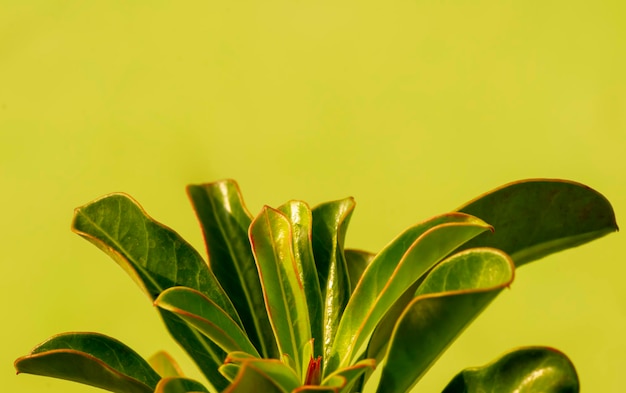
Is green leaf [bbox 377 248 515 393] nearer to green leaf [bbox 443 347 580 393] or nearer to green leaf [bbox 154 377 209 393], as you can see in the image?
green leaf [bbox 443 347 580 393]

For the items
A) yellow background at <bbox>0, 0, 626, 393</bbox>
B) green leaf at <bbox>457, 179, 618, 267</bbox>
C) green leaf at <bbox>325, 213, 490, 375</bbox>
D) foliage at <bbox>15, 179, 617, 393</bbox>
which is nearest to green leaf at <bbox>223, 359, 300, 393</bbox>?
foliage at <bbox>15, 179, 617, 393</bbox>

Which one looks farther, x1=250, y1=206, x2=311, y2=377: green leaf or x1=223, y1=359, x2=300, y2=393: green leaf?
x1=250, y1=206, x2=311, y2=377: green leaf

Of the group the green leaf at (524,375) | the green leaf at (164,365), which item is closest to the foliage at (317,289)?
the green leaf at (524,375)

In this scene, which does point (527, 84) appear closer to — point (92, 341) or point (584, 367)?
point (584, 367)

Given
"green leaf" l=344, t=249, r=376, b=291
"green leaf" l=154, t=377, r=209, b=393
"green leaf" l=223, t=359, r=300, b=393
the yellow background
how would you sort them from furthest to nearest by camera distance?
the yellow background, "green leaf" l=344, t=249, r=376, b=291, "green leaf" l=154, t=377, r=209, b=393, "green leaf" l=223, t=359, r=300, b=393

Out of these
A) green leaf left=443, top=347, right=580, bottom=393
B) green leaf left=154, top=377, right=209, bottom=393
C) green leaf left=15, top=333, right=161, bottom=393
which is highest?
green leaf left=15, top=333, right=161, bottom=393

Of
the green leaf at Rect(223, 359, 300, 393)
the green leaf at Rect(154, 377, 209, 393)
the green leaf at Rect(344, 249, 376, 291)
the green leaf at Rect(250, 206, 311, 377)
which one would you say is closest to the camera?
the green leaf at Rect(223, 359, 300, 393)

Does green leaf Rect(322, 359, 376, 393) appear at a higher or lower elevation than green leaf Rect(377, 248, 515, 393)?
lower

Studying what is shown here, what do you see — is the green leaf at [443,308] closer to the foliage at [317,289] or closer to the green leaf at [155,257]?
the foliage at [317,289]
